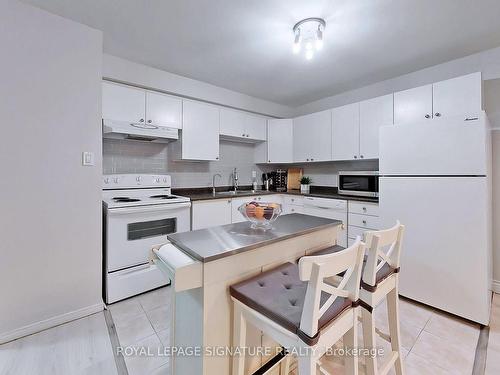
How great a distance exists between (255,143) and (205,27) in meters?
2.19

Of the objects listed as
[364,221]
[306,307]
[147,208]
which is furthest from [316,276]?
Result: [364,221]

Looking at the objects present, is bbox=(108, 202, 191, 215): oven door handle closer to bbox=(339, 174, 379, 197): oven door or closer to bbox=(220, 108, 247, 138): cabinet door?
bbox=(220, 108, 247, 138): cabinet door

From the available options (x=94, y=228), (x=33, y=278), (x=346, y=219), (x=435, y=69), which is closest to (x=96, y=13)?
(x=94, y=228)

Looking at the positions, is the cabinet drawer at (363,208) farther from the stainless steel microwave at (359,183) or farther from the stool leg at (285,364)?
the stool leg at (285,364)

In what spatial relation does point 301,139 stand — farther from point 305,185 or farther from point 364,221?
point 364,221

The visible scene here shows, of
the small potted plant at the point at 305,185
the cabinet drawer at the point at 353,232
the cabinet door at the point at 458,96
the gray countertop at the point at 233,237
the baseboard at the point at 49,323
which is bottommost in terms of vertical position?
the baseboard at the point at 49,323

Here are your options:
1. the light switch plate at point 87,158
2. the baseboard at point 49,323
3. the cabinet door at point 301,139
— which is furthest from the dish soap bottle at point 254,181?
the baseboard at point 49,323

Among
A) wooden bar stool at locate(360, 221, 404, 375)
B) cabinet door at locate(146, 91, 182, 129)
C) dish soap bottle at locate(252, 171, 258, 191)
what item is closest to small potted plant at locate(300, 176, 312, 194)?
dish soap bottle at locate(252, 171, 258, 191)

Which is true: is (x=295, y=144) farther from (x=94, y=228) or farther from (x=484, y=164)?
(x=94, y=228)

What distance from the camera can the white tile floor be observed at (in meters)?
1.44

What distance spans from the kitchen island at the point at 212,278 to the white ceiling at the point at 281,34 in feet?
5.34

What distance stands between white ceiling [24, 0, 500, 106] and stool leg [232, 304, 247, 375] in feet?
6.45

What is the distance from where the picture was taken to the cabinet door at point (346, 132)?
3.03 meters

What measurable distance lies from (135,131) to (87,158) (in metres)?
0.61
